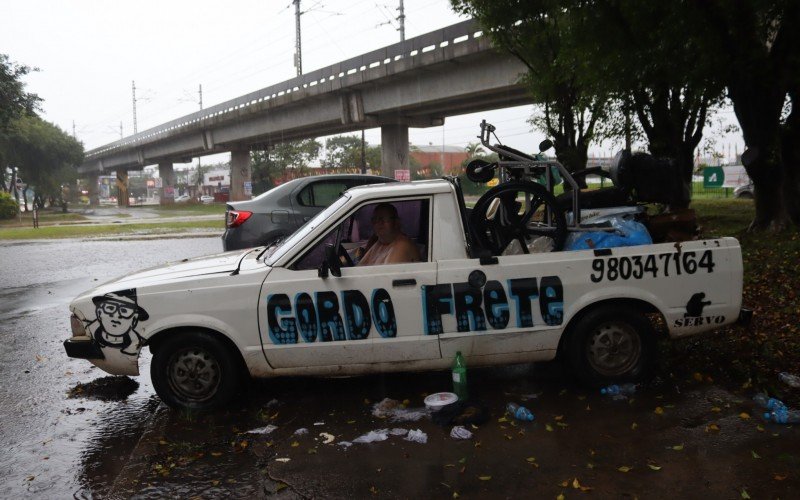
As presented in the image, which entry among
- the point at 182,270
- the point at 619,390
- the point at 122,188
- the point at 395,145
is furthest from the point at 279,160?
the point at 619,390

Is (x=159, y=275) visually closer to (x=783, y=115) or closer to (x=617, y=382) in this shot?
(x=617, y=382)

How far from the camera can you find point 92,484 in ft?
12.1

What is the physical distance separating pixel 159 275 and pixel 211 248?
12.0 m

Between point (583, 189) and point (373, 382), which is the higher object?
point (583, 189)

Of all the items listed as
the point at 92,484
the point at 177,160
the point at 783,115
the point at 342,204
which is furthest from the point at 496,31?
the point at 177,160

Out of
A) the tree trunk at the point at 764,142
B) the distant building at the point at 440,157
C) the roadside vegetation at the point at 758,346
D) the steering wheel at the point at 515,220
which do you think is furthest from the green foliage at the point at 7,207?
the distant building at the point at 440,157

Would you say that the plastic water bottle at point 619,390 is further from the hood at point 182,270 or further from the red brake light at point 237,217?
the red brake light at point 237,217

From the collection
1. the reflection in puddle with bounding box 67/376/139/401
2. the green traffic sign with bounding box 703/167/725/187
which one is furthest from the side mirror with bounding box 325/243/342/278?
the green traffic sign with bounding box 703/167/725/187

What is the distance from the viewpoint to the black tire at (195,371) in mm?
4465

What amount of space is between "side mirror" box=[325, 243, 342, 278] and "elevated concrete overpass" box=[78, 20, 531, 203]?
17.1m

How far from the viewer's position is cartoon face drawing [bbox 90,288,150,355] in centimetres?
446

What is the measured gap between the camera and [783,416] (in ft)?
13.2

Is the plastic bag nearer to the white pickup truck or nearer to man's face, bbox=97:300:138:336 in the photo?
the white pickup truck

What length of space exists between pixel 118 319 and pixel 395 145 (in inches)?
1192
